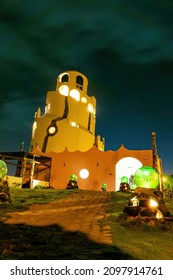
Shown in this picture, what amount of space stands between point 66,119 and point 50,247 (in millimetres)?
33723

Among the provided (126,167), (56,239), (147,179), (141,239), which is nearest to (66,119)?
(126,167)

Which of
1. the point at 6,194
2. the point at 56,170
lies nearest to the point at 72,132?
the point at 56,170

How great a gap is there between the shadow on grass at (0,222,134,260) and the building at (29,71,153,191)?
877 inches

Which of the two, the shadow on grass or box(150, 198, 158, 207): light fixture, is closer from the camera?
the shadow on grass

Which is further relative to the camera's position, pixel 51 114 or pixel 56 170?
pixel 51 114

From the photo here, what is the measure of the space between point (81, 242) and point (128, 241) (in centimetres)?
129

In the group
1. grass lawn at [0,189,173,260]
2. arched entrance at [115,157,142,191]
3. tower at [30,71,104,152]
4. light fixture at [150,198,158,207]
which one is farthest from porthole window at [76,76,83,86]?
light fixture at [150,198,158,207]

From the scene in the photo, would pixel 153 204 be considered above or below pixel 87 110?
below

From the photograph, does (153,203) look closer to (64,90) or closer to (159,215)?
(159,215)

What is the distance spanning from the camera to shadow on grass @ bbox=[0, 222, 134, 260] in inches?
164

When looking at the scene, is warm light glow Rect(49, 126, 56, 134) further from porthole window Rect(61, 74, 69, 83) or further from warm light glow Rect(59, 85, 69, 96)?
porthole window Rect(61, 74, 69, 83)

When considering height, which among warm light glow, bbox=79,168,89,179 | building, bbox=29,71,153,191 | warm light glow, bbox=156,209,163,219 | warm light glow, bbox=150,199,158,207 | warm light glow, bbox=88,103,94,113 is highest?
warm light glow, bbox=88,103,94,113
